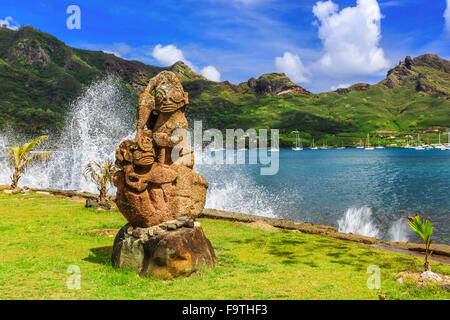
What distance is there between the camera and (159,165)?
31.1 feet

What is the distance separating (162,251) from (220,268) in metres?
2.00

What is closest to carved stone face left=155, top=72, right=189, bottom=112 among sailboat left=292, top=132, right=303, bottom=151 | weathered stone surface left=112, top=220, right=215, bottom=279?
weathered stone surface left=112, top=220, right=215, bottom=279

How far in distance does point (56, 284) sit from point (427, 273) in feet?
31.3

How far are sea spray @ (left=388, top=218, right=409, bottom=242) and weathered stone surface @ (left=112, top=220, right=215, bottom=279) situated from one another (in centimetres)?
1583

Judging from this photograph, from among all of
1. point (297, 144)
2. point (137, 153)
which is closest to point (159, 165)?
point (137, 153)

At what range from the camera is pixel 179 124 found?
9891 millimetres

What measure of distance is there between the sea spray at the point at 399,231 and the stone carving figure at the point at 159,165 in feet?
51.9

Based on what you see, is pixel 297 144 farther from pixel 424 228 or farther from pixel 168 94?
pixel 168 94

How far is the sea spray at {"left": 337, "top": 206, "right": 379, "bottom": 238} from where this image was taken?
22.2 m

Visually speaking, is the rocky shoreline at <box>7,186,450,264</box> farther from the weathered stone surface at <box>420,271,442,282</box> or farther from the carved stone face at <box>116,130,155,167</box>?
the carved stone face at <box>116,130,155,167</box>

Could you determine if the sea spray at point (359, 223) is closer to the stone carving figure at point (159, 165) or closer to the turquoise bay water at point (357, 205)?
the turquoise bay water at point (357, 205)

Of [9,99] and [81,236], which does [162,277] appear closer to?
[81,236]

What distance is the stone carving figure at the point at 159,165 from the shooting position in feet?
30.0
